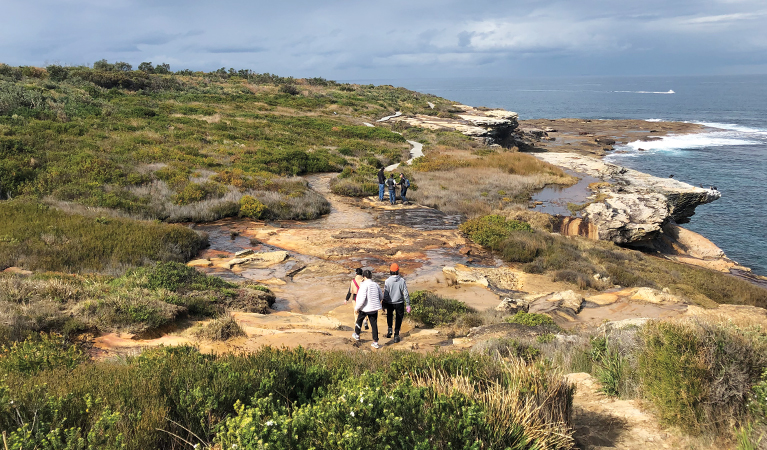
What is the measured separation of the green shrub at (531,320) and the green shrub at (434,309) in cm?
108

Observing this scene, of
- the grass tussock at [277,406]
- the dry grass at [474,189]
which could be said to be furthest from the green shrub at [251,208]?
the grass tussock at [277,406]

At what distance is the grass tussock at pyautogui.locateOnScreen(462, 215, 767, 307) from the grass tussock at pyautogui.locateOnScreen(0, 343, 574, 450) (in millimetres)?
9747

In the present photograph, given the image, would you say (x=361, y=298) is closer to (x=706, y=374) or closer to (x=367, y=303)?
(x=367, y=303)

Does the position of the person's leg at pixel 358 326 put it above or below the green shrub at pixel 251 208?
below

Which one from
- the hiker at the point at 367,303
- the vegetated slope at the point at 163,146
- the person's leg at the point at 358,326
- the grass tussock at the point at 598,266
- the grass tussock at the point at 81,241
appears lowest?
the grass tussock at the point at 598,266

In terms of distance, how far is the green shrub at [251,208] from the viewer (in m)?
17.5

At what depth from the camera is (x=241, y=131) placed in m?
31.8

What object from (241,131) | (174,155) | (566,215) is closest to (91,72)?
(241,131)

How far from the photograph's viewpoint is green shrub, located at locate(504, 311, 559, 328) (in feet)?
29.3

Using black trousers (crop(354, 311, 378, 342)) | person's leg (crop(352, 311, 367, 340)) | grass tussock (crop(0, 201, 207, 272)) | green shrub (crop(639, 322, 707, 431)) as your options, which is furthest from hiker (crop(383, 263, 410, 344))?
grass tussock (crop(0, 201, 207, 272))

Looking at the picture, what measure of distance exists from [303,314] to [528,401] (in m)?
6.53

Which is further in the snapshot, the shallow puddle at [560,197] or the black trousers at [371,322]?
the shallow puddle at [560,197]

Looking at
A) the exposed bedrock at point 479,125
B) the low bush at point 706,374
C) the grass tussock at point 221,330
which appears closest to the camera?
the low bush at point 706,374

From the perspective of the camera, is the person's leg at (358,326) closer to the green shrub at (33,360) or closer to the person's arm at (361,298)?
the person's arm at (361,298)
